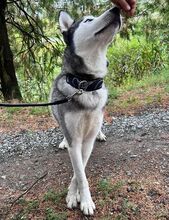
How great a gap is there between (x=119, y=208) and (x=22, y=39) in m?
5.23

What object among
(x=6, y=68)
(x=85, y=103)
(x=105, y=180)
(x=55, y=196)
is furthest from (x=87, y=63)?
(x=6, y=68)

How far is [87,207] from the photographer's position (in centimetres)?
335

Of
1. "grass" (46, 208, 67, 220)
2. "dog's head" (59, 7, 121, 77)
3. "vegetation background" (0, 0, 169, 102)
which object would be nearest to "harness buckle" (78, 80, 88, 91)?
"dog's head" (59, 7, 121, 77)

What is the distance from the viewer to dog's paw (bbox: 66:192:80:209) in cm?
346

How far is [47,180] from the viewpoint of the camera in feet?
12.9

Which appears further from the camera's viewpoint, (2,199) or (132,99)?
(132,99)

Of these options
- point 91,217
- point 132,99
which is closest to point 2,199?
point 91,217

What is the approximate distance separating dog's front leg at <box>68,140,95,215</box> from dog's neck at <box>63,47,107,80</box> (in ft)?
1.84

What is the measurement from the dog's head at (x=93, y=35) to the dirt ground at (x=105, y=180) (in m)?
1.09

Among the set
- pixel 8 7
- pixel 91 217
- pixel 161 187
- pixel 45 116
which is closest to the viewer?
pixel 91 217

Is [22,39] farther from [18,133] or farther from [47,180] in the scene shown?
[47,180]

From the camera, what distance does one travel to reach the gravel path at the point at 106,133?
15.3 feet

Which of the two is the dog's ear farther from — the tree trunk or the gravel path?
the tree trunk

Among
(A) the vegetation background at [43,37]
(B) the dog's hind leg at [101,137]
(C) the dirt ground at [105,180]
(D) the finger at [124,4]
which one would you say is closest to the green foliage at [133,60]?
(A) the vegetation background at [43,37]
